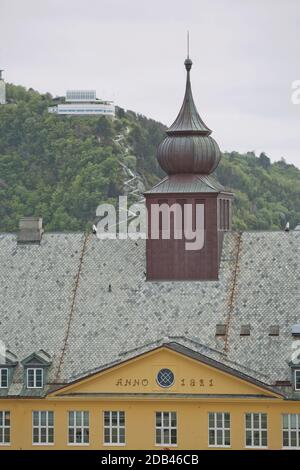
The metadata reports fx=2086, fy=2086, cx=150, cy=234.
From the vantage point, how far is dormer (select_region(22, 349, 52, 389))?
107 meters

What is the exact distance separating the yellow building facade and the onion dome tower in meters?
6.59

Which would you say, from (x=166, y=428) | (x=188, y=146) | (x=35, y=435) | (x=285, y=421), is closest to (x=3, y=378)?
(x=35, y=435)

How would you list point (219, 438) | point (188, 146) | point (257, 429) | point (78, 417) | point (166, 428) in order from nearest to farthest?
point (257, 429) < point (219, 438) < point (166, 428) < point (78, 417) < point (188, 146)

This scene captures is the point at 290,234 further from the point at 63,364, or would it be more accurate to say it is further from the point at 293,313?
the point at 63,364

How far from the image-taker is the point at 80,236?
113312 millimetres

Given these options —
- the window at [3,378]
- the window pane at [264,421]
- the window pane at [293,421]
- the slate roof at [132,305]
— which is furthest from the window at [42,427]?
the window pane at [293,421]

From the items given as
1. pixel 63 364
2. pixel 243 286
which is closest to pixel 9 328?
pixel 63 364

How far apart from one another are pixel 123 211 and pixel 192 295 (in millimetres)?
81869

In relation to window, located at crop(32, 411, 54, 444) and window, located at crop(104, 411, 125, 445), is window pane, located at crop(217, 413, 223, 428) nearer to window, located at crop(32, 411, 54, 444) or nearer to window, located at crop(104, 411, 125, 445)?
window, located at crop(104, 411, 125, 445)

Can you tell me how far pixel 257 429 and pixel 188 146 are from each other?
15.8 meters

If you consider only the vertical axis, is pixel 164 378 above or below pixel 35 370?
below

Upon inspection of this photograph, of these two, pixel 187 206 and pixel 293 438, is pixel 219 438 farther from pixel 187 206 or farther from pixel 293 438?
pixel 187 206

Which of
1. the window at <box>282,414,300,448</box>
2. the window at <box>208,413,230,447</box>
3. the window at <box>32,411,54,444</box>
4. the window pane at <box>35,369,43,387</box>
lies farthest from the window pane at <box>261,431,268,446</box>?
the window pane at <box>35,369,43,387</box>

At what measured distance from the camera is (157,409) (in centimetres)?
10538
